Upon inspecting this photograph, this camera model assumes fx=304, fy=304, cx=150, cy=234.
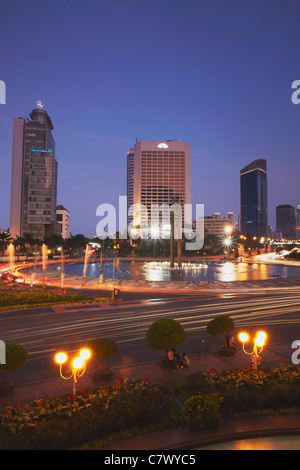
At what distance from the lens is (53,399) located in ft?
35.2

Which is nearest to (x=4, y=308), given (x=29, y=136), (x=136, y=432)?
(x=136, y=432)

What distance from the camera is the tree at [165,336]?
14273 millimetres

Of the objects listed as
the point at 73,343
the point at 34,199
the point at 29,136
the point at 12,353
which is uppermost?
the point at 29,136

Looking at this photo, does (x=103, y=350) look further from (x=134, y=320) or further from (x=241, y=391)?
(x=134, y=320)

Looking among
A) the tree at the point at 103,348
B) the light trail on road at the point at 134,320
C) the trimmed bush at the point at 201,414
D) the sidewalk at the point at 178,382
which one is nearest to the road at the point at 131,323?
the light trail on road at the point at 134,320

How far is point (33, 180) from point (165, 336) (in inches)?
5715

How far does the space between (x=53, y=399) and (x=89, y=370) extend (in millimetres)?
4196

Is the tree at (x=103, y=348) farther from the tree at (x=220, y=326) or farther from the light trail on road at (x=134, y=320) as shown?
the light trail on road at (x=134, y=320)

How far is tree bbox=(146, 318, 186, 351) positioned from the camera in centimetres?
1427

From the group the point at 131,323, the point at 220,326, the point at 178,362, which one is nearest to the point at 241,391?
the point at 178,362

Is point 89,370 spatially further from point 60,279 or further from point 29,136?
point 29,136

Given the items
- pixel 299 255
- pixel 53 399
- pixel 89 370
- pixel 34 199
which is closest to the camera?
pixel 53 399

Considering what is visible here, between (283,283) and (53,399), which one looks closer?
(53,399)

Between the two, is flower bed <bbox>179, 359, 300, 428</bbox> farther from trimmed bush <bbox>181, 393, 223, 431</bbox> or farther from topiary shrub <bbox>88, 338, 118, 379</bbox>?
topiary shrub <bbox>88, 338, 118, 379</bbox>
